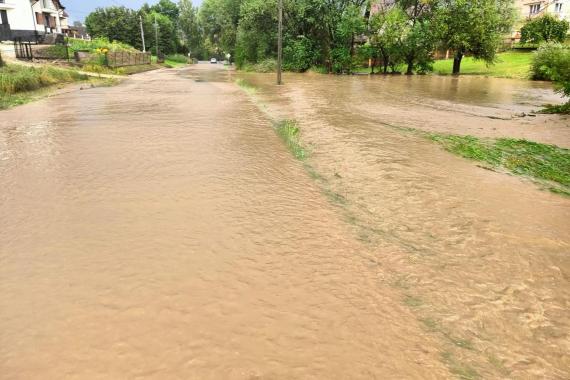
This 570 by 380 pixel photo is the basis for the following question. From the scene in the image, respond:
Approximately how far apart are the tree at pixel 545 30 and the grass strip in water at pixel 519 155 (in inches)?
1496

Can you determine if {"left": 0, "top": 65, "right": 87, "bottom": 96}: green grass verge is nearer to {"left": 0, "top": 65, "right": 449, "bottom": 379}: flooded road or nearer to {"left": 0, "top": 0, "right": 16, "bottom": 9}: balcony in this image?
{"left": 0, "top": 65, "right": 449, "bottom": 379}: flooded road

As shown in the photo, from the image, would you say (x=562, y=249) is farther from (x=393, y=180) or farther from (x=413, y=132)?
(x=413, y=132)

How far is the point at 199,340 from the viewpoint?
2512mm

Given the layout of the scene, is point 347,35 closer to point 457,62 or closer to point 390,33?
point 390,33

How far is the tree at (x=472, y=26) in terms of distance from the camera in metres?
30.5

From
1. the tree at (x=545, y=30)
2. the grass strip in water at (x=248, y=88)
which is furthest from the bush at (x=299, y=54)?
the tree at (x=545, y=30)

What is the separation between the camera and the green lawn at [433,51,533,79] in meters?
31.9

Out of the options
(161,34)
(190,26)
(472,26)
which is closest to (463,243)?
(472,26)

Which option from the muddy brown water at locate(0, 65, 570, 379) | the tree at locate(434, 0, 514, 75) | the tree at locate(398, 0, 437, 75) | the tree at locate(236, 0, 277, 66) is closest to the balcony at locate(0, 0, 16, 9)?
the tree at locate(236, 0, 277, 66)

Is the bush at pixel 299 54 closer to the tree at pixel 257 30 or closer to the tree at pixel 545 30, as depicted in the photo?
the tree at pixel 257 30

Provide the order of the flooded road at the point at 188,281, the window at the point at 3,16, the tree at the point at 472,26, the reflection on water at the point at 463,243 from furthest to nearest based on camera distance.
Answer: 1. the window at the point at 3,16
2. the tree at the point at 472,26
3. the reflection on water at the point at 463,243
4. the flooded road at the point at 188,281

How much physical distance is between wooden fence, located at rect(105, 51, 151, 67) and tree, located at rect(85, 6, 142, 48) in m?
19.3

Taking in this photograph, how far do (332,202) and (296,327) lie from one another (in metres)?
2.41

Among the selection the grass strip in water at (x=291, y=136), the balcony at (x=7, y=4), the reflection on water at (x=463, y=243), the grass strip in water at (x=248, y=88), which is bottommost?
the reflection on water at (x=463, y=243)
